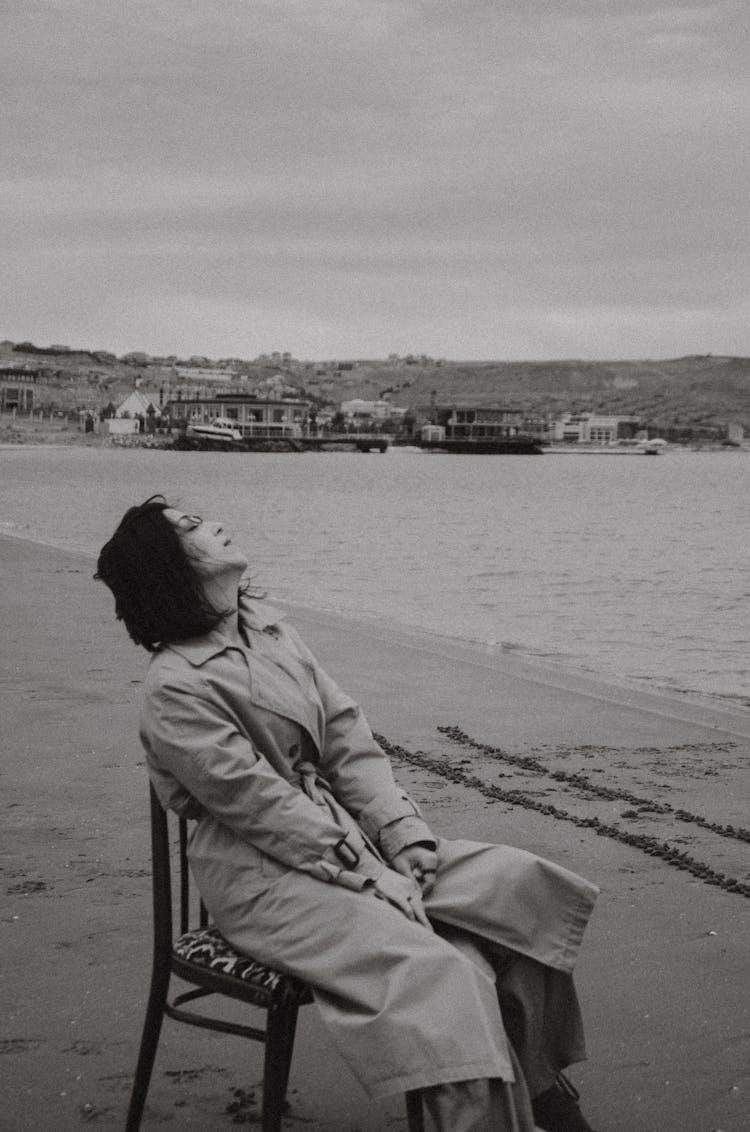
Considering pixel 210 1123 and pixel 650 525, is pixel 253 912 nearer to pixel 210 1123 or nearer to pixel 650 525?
pixel 210 1123

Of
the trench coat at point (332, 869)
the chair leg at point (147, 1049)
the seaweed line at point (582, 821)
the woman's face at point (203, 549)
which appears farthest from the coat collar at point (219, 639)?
the seaweed line at point (582, 821)

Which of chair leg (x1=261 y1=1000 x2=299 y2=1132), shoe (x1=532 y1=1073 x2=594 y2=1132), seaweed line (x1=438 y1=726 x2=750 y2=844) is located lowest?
seaweed line (x1=438 y1=726 x2=750 y2=844)

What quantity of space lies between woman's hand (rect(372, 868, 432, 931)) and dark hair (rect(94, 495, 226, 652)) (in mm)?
715

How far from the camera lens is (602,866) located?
19.8 ft

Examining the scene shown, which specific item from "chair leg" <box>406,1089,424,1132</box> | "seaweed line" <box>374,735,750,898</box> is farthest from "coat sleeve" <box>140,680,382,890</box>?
"seaweed line" <box>374,735,750,898</box>

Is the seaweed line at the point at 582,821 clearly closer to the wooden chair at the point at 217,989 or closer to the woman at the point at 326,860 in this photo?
the woman at the point at 326,860

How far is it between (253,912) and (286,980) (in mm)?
170

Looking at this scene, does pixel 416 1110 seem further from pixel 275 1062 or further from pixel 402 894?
pixel 402 894

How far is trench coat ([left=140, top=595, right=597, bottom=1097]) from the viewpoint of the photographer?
115 inches

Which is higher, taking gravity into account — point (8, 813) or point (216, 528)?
point (216, 528)

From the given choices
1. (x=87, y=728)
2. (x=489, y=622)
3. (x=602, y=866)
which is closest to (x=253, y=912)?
(x=602, y=866)

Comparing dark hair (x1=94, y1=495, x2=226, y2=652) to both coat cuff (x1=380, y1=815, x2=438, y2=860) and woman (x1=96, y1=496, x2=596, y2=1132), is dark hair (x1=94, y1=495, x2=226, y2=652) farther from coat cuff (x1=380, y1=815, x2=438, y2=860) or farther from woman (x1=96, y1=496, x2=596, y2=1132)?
coat cuff (x1=380, y1=815, x2=438, y2=860)

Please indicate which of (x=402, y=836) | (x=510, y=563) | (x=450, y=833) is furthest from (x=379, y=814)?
(x=510, y=563)

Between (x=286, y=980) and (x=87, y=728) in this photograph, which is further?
(x=87, y=728)
